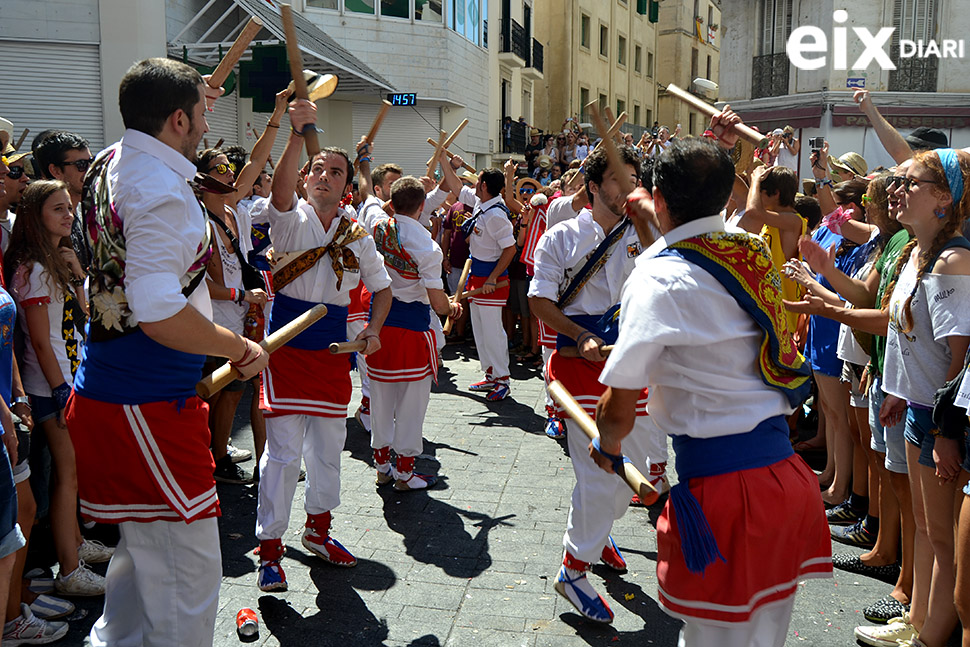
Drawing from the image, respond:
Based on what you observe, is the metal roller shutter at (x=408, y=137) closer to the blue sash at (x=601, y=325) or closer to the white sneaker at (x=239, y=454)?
the white sneaker at (x=239, y=454)

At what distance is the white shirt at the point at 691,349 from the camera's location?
2338 millimetres

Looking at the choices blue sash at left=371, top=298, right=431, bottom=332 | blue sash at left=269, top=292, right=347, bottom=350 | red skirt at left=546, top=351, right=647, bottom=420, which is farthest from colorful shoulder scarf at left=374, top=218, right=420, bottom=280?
red skirt at left=546, top=351, right=647, bottom=420

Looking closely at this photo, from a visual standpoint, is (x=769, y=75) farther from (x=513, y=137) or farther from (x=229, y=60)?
(x=229, y=60)

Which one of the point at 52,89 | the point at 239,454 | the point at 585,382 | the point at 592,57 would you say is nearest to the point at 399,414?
the point at 239,454

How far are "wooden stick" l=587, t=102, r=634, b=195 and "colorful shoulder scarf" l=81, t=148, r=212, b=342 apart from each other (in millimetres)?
1969

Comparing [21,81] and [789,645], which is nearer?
[789,645]

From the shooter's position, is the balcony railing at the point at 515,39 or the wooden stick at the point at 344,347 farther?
the balcony railing at the point at 515,39

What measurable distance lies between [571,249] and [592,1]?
34.1 meters

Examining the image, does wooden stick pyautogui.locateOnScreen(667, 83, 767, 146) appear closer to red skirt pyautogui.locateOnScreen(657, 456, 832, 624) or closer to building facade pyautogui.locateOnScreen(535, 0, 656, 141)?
red skirt pyautogui.locateOnScreen(657, 456, 832, 624)

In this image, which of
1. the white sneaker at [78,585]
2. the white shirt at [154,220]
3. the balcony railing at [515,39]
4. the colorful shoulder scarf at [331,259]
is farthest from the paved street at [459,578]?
the balcony railing at [515,39]

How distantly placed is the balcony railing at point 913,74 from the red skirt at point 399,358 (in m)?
24.1

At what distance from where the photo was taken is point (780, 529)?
8.00 ft

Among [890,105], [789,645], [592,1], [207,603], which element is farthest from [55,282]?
[592,1]

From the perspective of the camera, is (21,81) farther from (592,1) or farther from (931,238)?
(592,1)
